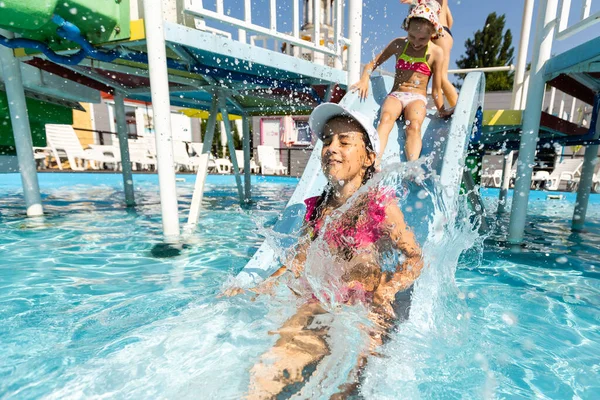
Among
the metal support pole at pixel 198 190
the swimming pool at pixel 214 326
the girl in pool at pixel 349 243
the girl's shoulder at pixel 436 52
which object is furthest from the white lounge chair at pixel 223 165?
the girl in pool at pixel 349 243

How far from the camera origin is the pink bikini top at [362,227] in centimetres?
180

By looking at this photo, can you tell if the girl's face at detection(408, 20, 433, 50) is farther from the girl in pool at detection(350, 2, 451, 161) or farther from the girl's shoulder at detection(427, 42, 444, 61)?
the girl's shoulder at detection(427, 42, 444, 61)

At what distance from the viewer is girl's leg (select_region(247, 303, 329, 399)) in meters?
1.27

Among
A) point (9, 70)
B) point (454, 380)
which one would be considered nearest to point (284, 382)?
point (454, 380)

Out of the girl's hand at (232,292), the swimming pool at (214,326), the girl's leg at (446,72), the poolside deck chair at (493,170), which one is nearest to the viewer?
the swimming pool at (214,326)

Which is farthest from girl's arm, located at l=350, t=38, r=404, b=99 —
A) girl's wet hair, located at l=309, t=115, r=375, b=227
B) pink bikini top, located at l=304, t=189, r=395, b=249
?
pink bikini top, located at l=304, t=189, r=395, b=249

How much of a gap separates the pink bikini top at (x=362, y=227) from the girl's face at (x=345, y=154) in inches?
6.7

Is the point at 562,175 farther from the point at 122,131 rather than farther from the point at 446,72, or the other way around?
the point at 122,131

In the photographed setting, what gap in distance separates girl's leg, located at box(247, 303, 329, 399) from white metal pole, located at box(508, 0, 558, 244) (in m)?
3.22

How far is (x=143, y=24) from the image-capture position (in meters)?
3.10

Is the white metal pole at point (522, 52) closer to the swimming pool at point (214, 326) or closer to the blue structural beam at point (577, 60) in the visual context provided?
the blue structural beam at point (577, 60)

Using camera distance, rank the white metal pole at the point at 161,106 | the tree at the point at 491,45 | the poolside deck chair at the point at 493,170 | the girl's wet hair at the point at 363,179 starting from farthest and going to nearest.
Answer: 1. the tree at the point at 491,45
2. the poolside deck chair at the point at 493,170
3. the white metal pole at the point at 161,106
4. the girl's wet hair at the point at 363,179

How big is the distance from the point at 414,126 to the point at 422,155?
272 mm

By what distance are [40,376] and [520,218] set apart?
14.5 ft
